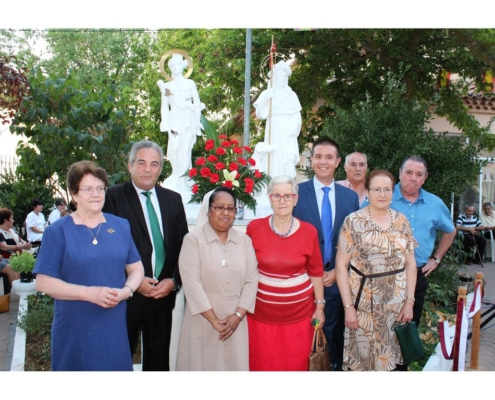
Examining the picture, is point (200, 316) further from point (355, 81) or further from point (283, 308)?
point (355, 81)

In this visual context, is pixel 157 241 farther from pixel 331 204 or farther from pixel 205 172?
pixel 331 204

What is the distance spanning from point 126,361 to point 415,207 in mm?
2420

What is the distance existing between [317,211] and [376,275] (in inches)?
26.3

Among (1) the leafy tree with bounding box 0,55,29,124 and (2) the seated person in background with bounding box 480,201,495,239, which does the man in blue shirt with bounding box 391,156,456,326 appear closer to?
(1) the leafy tree with bounding box 0,55,29,124

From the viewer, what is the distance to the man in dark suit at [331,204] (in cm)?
392

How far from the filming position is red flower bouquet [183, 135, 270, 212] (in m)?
4.68

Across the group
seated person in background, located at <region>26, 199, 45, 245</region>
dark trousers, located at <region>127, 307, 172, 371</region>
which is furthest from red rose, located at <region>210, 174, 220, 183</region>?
seated person in background, located at <region>26, 199, 45, 245</region>

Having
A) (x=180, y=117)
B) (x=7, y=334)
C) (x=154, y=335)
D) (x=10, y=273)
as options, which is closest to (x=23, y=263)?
(x=10, y=273)

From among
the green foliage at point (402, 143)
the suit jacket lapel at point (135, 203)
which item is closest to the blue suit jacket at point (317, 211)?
the suit jacket lapel at point (135, 203)

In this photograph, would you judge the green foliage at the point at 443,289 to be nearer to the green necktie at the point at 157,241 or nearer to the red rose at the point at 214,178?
the red rose at the point at 214,178

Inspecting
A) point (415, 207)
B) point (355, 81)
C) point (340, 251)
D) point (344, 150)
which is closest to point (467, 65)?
point (355, 81)

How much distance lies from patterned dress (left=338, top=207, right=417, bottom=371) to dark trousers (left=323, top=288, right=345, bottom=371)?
1.27 ft

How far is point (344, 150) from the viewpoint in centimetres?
578

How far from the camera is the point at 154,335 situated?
364 centimetres
